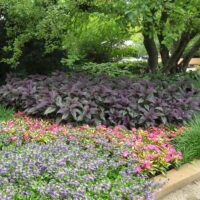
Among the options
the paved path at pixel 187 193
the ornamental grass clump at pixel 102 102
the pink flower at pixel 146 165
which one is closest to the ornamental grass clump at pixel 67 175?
the pink flower at pixel 146 165

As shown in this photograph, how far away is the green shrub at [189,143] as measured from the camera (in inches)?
136

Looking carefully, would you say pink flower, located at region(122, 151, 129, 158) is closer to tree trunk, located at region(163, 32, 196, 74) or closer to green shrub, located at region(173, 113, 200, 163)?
green shrub, located at region(173, 113, 200, 163)

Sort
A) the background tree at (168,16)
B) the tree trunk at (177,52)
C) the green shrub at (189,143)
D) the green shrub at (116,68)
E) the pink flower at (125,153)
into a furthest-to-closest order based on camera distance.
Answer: the green shrub at (116,68), the tree trunk at (177,52), the background tree at (168,16), the green shrub at (189,143), the pink flower at (125,153)

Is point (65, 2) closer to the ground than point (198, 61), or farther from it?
farther from it

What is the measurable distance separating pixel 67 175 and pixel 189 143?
175cm

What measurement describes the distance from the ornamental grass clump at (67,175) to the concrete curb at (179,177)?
0.47ft

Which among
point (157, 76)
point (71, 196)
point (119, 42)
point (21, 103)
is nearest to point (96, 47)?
point (119, 42)

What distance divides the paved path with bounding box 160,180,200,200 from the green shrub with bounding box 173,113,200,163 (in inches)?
13.4

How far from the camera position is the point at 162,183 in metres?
2.88

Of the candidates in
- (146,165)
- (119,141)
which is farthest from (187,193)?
(119,141)

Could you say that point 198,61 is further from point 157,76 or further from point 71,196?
point 71,196

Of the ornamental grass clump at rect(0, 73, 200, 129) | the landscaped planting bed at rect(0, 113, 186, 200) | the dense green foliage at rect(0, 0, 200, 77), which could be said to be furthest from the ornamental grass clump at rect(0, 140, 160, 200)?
the dense green foliage at rect(0, 0, 200, 77)

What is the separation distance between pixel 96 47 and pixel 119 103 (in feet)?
25.7

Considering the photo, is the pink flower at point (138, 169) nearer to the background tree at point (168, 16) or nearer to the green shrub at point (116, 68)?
the background tree at point (168, 16)
